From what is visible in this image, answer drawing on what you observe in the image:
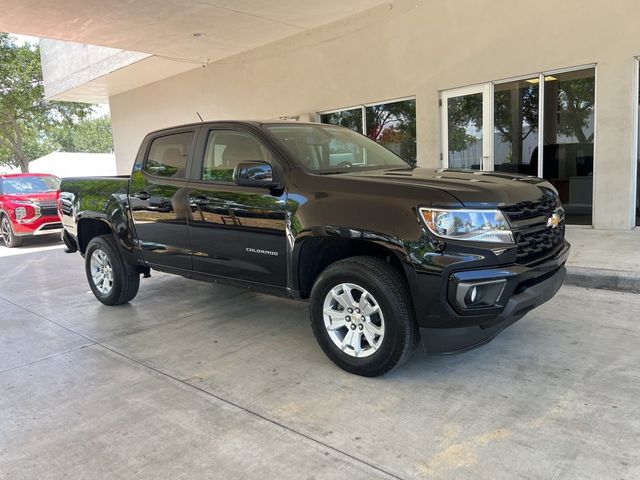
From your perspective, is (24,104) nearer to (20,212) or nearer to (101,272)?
(20,212)

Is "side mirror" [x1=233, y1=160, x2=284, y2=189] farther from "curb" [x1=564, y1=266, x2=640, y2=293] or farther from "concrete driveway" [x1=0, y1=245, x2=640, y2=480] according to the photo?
"curb" [x1=564, y1=266, x2=640, y2=293]

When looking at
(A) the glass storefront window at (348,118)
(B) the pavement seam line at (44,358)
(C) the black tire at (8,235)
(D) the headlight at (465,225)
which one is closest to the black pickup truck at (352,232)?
(D) the headlight at (465,225)

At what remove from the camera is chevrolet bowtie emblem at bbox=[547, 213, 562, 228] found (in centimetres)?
367

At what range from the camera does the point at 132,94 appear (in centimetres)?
1872

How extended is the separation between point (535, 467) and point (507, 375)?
1.10 meters

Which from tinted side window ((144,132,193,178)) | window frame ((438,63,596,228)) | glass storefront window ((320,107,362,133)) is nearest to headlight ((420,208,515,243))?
tinted side window ((144,132,193,178))

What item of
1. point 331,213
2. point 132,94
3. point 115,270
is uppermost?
point 132,94

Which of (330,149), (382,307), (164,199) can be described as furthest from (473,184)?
(164,199)

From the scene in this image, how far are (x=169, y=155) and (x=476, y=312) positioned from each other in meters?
3.50

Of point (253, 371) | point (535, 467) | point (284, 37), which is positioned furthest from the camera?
point (284, 37)

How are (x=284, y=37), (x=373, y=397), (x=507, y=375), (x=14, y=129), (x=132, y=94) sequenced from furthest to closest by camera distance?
(x=14, y=129)
(x=132, y=94)
(x=284, y=37)
(x=507, y=375)
(x=373, y=397)

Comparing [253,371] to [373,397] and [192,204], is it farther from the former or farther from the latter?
[192,204]

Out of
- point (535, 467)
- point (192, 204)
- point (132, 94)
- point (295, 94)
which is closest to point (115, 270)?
point (192, 204)

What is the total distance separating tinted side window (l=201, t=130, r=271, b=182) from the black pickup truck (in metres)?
0.01
